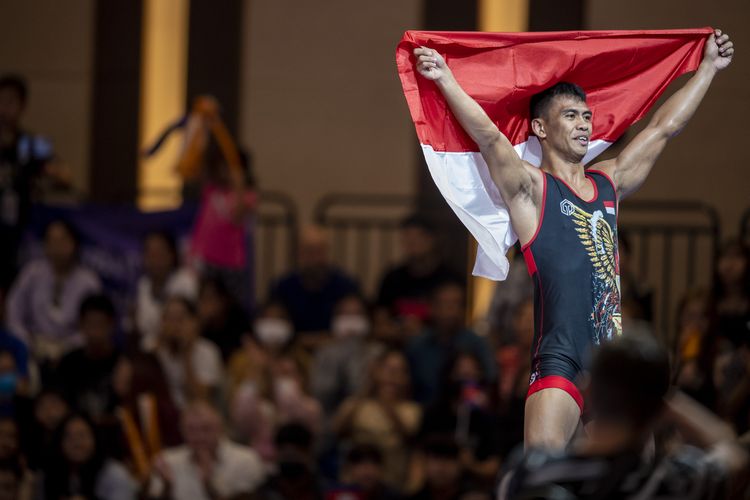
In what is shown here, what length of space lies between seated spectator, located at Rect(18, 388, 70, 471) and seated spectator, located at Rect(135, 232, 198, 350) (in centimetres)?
95

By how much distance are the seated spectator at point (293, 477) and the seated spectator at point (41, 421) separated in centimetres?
136

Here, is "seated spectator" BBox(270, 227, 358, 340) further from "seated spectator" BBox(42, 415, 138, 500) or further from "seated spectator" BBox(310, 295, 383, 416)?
"seated spectator" BBox(42, 415, 138, 500)

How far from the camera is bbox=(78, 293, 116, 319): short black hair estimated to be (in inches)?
344

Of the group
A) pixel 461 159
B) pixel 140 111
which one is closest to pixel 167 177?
pixel 140 111

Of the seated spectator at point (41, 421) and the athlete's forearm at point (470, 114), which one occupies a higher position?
the athlete's forearm at point (470, 114)

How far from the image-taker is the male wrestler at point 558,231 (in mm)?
5105

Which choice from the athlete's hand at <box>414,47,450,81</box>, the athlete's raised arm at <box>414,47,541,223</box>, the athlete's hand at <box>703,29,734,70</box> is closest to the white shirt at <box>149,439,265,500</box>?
the athlete's raised arm at <box>414,47,541,223</box>

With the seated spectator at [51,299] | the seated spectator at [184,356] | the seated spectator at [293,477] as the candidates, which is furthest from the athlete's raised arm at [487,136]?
the seated spectator at [51,299]

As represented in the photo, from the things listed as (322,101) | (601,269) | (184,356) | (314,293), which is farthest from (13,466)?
(322,101)

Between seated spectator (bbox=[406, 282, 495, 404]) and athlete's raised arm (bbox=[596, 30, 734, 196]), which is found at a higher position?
athlete's raised arm (bbox=[596, 30, 734, 196])

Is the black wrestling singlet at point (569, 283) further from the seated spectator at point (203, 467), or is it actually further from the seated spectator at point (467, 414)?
the seated spectator at point (203, 467)

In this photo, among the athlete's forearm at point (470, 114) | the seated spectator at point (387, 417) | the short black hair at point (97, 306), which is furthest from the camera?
the short black hair at point (97, 306)

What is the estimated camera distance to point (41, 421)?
828 centimetres

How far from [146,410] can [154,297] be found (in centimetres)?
115
